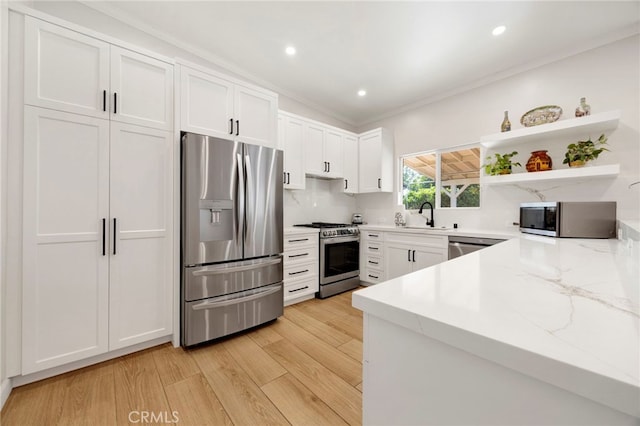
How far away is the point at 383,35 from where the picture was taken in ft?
8.12

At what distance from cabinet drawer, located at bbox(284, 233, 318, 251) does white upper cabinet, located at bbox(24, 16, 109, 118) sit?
1.98 m

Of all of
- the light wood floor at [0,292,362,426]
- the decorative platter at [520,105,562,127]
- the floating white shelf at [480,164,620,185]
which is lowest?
the light wood floor at [0,292,362,426]

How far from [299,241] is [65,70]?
246 cm

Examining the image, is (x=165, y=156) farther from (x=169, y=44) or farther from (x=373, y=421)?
(x=373, y=421)

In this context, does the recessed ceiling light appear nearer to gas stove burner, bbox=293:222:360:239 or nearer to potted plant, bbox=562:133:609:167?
potted plant, bbox=562:133:609:167

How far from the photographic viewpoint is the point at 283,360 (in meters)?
1.93

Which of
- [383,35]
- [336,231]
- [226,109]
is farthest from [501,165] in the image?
[226,109]

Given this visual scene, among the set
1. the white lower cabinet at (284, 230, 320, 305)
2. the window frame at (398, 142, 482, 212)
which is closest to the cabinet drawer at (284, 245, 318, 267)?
the white lower cabinet at (284, 230, 320, 305)

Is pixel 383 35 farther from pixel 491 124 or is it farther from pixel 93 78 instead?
pixel 93 78

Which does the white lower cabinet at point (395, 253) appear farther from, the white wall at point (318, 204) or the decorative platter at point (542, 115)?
the decorative platter at point (542, 115)

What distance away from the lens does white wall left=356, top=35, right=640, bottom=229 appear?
2340 mm

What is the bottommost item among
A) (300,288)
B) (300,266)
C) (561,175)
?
(300,288)

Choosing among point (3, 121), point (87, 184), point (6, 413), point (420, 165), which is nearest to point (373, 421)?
point (6, 413)

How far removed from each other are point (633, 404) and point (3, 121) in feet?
9.04
